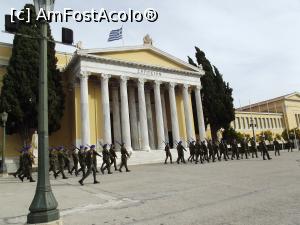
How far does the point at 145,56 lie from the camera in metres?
30.2

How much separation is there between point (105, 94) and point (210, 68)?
54.6ft

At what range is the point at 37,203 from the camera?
199 inches

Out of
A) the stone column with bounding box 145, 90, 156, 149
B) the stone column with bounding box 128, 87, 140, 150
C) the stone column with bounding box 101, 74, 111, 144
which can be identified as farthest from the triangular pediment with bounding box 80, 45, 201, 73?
the stone column with bounding box 145, 90, 156, 149

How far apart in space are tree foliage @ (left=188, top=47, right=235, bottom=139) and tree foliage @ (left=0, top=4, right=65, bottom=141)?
58.9 feet

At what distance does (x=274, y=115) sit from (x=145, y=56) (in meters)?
50.3

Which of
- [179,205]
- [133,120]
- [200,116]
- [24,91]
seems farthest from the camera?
[200,116]

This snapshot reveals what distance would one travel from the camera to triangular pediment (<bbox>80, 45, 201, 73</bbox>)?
27281mm

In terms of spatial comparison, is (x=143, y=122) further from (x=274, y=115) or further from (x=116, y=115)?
(x=274, y=115)

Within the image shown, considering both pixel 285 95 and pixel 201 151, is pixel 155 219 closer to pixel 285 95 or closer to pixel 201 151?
pixel 201 151

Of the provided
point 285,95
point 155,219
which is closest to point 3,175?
point 155,219

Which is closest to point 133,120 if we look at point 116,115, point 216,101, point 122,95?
point 116,115

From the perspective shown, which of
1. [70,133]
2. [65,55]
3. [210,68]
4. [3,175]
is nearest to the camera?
[3,175]

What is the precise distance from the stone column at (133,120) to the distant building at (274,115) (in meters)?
36.2

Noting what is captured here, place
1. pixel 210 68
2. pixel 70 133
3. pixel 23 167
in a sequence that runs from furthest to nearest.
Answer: pixel 210 68 → pixel 70 133 → pixel 23 167
